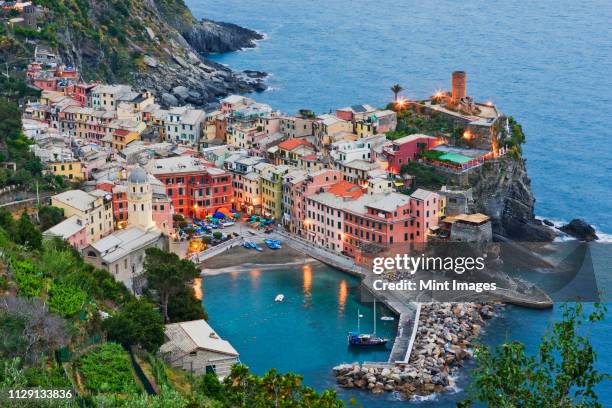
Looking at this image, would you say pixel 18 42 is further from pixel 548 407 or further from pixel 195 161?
pixel 548 407

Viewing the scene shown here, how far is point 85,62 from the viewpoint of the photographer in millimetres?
100562

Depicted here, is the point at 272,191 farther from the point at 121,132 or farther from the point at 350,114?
the point at 121,132

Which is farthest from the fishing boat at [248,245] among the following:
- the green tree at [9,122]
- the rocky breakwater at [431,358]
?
the green tree at [9,122]

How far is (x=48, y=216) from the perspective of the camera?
187 feet

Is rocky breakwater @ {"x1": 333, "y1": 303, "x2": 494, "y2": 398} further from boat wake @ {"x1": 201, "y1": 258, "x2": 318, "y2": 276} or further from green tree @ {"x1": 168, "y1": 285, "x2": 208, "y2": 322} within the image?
boat wake @ {"x1": 201, "y1": 258, "x2": 318, "y2": 276}

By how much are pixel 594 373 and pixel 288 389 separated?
8.38m

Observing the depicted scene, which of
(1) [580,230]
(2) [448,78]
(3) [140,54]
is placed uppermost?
(3) [140,54]

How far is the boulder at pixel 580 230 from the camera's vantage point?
223 feet

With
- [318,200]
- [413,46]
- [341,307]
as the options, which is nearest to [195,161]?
[318,200]

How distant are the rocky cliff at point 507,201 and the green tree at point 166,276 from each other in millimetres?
22370

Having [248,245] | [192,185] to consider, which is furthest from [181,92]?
[248,245]

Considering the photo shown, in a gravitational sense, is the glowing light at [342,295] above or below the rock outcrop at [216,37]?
below

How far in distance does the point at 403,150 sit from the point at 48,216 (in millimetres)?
23687

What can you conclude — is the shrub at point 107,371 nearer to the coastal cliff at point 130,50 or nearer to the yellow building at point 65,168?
the yellow building at point 65,168
